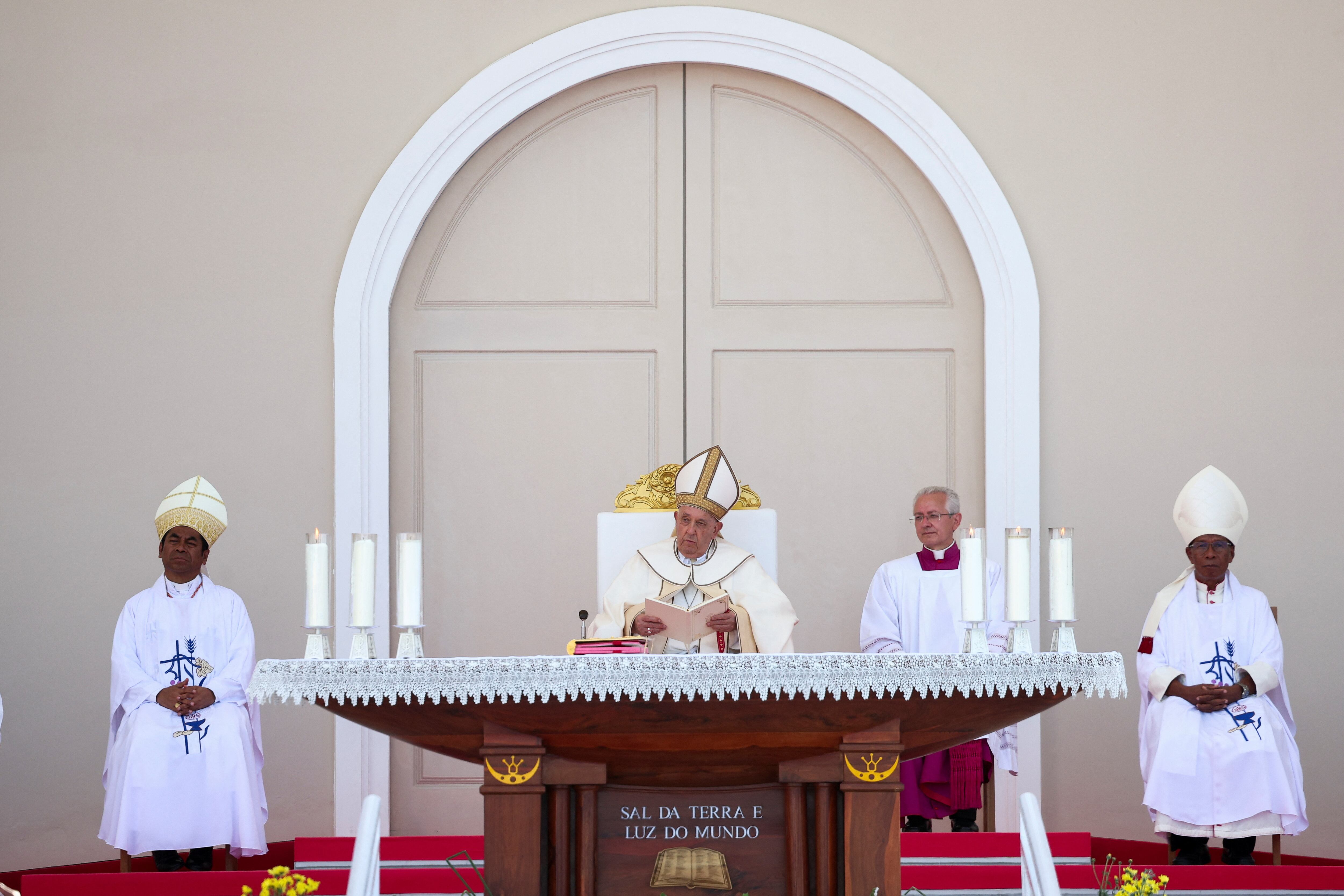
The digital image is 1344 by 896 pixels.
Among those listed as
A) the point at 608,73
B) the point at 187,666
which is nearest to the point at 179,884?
the point at 187,666

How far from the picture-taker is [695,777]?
3531mm

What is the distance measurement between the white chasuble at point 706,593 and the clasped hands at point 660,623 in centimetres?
32

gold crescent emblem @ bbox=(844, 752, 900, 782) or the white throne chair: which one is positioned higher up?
the white throne chair

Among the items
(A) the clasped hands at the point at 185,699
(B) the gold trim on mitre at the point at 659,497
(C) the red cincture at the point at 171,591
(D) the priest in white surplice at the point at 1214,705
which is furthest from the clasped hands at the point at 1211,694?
(C) the red cincture at the point at 171,591

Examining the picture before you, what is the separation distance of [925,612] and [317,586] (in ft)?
9.52

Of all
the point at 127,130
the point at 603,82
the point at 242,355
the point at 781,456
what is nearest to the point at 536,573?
the point at 781,456

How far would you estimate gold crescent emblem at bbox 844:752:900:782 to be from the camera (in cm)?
338

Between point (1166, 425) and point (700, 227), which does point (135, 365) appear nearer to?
point (700, 227)

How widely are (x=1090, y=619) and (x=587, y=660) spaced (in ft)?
11.3

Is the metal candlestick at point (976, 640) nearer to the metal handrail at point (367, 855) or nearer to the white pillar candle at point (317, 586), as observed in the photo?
the metal handrail at point (367, 855)

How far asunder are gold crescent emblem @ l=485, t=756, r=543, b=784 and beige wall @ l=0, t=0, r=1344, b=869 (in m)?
2.83

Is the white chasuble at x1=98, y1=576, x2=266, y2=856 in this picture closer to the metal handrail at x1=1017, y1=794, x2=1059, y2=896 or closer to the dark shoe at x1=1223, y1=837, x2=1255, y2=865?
the metal handrail at x1=1017, y1=794, x2=1059, y2=896

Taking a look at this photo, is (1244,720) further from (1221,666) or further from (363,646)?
(363,646)

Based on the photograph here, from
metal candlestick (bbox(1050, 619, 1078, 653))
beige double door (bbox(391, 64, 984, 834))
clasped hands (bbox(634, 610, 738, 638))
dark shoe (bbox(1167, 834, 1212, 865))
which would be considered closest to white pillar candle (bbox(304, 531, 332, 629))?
A: clasped hands (bbox(634, 610, 738, 638))
